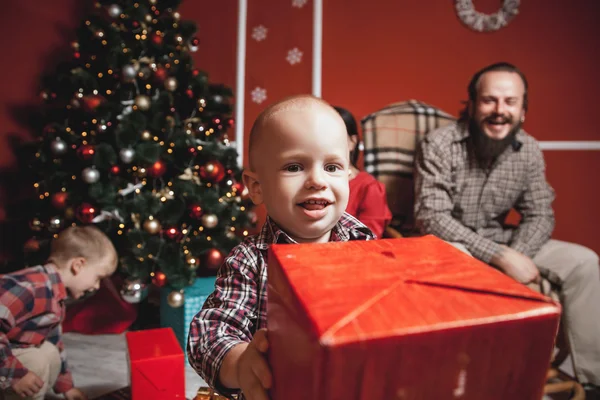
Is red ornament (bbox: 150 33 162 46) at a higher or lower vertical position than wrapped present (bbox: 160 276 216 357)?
higher

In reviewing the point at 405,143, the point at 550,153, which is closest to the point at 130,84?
the point at 405,143

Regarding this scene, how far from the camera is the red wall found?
2.79 metres

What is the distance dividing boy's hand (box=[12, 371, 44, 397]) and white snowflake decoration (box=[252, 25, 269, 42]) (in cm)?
233

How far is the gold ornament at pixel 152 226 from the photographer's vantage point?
2.04 metres

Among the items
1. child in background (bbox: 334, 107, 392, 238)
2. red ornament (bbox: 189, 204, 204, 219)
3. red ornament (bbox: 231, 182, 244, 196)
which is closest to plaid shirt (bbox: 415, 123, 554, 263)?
child in background (bbox: 334, 107, 392, 238)

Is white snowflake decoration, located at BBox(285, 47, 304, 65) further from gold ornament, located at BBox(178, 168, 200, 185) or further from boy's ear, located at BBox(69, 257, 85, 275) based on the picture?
boy's ear, located at BBox(69, 257, 85, 275)

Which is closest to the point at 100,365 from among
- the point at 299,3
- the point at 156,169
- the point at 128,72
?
the point at 156,169

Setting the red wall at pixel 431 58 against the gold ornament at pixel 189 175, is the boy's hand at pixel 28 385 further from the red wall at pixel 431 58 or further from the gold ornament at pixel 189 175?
the red wall at pixel 431 58

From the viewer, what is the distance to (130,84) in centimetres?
217

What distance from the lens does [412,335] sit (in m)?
0.30

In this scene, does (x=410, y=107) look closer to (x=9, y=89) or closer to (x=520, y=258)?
(x=520, y=258)

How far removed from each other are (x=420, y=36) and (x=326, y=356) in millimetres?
2927

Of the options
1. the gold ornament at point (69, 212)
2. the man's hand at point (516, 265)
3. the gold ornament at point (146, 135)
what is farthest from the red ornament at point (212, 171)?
the man's hand at point (516, 265)

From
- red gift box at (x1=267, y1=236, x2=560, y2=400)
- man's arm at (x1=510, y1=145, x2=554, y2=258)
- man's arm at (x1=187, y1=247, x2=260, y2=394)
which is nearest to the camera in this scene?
red gift box at (x1=267, y1=236, x2=560, y2=400)
